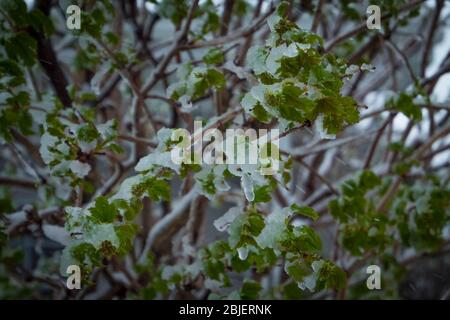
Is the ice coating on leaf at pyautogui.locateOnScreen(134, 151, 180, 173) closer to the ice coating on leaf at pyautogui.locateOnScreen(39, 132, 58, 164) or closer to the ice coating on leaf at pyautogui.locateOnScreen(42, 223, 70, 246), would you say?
the ice coating on leaf at pyautogui.locateOnScreen(39, 132, 58, 164)

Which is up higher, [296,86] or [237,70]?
[237,70]

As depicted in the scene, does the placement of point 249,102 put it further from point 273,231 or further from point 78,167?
point 78,167

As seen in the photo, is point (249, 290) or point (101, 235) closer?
point (101, 235)

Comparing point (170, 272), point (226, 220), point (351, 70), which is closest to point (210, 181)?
point (226, 220)

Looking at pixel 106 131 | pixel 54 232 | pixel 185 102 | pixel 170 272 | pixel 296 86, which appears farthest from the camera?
pixel 170 272

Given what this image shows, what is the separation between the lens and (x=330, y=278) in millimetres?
1253

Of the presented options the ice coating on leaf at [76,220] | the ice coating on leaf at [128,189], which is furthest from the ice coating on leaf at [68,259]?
the ice coating on leaf at [128,189]

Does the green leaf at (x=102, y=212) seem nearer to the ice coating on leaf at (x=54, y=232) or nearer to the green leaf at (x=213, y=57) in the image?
the ice coating on leaf at (x=54, y=232)

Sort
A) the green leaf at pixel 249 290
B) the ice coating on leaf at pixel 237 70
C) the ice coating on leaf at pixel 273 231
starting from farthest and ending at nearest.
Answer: the green leaf at pixel 249 290 < the ice coating on leaf at pixel 237 70 < the ice coating on leaf at pixel 273 231

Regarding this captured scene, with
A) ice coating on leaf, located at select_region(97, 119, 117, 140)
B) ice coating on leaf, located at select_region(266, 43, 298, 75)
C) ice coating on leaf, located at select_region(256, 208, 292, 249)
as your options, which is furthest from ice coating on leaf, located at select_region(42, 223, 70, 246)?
ice coating on leaf, located at select_region(266, 43, 298, 75)
